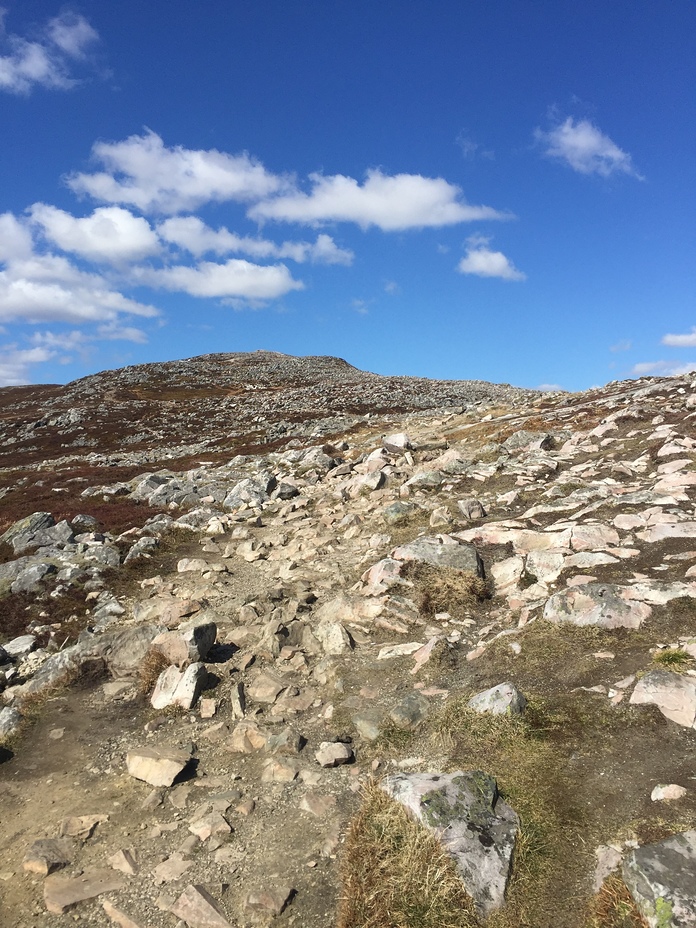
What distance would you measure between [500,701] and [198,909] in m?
4.51

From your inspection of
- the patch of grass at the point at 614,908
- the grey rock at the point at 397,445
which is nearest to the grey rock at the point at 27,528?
the grey rock at the point at 397,445

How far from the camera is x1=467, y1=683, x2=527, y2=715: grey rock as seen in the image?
765 cm

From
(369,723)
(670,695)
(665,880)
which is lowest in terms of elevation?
(369,723)

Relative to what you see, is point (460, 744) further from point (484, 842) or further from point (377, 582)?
point (377, 582)

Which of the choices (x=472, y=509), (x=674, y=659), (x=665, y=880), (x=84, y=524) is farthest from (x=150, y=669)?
(x=84, y=524)

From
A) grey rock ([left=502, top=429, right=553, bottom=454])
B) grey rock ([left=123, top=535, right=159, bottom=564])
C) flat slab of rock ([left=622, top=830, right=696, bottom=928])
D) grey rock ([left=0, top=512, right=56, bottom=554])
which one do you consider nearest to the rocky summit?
flat slab of rock ([left=622, top=830, right=696, bottom=928])

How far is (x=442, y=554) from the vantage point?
12.8 metres

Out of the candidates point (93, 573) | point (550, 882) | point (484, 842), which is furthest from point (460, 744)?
point (93, 573)

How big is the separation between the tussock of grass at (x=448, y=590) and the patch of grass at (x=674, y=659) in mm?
3986

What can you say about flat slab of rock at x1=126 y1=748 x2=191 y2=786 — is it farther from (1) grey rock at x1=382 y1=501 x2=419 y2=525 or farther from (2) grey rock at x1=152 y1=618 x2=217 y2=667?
(1) grey rock at x1=382 y1=501 x2=419 y2=525

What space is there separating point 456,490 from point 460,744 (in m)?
11.6

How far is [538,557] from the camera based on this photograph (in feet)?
39.5

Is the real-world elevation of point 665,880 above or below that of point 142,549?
below

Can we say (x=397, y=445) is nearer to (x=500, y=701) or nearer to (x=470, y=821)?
(x=500, y=701)
